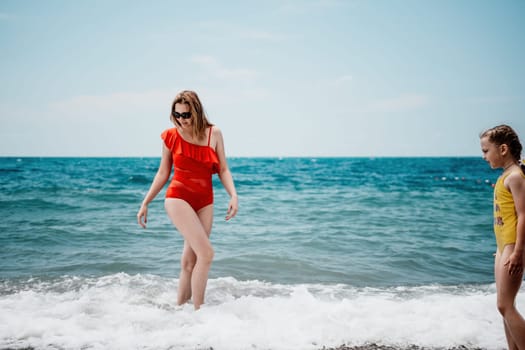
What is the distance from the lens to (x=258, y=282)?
575 cm

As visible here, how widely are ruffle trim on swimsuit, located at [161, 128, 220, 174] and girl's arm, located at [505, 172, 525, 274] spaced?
2545 millimetres

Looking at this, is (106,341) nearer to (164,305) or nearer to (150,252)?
(164,305)

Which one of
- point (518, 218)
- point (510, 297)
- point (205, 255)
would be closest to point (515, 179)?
point (518, 218)

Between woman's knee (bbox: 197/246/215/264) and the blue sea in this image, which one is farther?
woman's knee (bbox: 197/246/215/264)

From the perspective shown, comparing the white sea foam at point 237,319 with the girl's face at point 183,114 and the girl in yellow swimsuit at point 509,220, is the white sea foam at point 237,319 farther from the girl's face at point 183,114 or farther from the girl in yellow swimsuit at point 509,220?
the girl's face at point 183,114

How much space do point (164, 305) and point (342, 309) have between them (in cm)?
205

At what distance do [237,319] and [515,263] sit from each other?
2503 millimetres

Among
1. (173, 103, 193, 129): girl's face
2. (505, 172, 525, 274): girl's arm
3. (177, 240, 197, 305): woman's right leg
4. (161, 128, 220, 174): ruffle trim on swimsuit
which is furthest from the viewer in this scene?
(177, 240, 197, 305): woman's right leg

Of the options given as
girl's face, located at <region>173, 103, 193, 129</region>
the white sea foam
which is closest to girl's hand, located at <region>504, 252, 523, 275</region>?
the white sea foam

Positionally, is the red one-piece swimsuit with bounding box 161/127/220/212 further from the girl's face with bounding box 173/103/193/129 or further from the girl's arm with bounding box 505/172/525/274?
the girl's arm with bounding box 505/172/525/274

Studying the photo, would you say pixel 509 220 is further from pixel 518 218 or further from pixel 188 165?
pixel 188 165

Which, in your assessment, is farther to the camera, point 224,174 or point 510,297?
point 224,174

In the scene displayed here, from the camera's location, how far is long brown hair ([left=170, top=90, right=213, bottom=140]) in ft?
12.2

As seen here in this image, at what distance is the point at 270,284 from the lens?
223 inches
